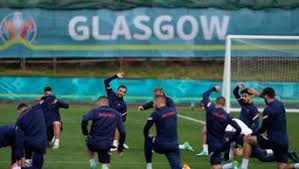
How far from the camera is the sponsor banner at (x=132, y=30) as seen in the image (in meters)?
45.2

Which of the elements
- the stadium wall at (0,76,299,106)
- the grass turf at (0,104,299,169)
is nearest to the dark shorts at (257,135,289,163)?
the grass turf at (0,104,299,169)

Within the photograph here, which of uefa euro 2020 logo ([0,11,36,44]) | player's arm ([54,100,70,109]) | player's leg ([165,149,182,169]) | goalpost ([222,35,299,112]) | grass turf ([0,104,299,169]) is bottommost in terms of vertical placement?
grass turf ([0,104,299,169])

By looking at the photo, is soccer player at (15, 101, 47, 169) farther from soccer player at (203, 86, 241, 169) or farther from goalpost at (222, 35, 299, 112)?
goalpost at (222, 35, 299, 112)

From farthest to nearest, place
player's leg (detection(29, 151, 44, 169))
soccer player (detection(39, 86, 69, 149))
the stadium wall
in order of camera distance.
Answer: the stadium wall, soccer player (detection(39, 86, 69, 149)), player's leg (detection(29, 151, 44, 169))

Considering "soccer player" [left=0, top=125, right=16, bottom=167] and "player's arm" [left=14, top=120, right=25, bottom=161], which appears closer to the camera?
"player's arm" [left=14, top=120, right=25, bottom=161]

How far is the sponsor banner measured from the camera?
148ft

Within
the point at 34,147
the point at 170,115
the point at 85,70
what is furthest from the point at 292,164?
the point at 85,70

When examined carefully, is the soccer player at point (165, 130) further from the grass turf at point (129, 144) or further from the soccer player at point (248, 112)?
the soccer player at point (248, 112)

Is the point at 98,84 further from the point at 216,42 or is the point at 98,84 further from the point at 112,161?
the point at 112,161

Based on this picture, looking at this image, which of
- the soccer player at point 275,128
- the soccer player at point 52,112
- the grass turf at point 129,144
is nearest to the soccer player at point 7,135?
the grass turf at point 129,144

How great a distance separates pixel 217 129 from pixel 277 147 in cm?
151

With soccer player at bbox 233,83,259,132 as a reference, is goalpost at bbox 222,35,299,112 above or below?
above

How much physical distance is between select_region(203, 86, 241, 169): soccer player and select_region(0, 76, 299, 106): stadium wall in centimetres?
2135

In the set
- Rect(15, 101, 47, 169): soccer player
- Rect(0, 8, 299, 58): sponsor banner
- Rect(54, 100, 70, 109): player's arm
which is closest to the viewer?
Rect(15, 101, 47, 169): soccer player
